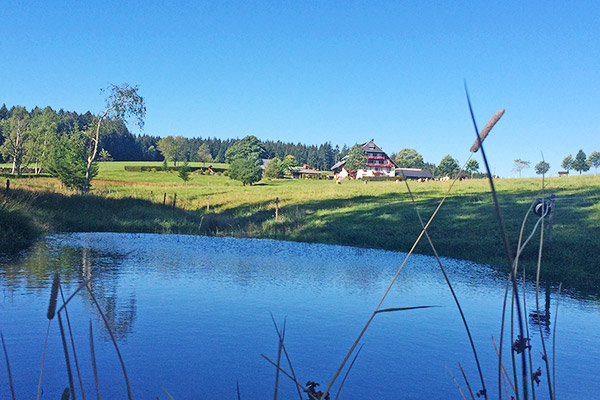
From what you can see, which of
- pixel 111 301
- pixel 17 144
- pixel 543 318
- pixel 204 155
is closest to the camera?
pixel 111 301

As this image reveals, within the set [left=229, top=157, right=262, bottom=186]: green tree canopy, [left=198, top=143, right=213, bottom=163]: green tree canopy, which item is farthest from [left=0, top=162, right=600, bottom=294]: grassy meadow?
[left=198, top=143, right=213, bottom=163]: green tree canopy

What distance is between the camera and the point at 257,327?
18.7ft

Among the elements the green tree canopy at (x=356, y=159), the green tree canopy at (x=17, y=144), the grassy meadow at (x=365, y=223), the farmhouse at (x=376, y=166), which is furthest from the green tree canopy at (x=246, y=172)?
the grassy meadow at (x=365, y=223)

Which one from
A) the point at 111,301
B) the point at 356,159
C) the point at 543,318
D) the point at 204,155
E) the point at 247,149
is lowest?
the point at 543,318

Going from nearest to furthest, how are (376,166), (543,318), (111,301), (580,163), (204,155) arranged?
(111,301)
(543,318)
(580,163)
(376,166)
(204,155)

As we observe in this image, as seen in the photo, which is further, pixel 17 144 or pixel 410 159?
pixel 410 159

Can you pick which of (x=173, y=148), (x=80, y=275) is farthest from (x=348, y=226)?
(x=173, y=148)

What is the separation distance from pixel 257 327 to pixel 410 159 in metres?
143

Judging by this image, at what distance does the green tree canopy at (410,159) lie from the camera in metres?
142

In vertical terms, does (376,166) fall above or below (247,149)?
below

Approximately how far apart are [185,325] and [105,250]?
7050 millimetres

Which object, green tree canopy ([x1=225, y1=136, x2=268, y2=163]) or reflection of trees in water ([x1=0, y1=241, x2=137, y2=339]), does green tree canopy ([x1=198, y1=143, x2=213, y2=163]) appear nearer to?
green tree canopy ([x1=225, y1=136, x2=268, y2=163])

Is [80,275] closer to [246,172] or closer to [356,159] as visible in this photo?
[246,172]

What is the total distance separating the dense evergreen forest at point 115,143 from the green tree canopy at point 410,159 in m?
26.3
